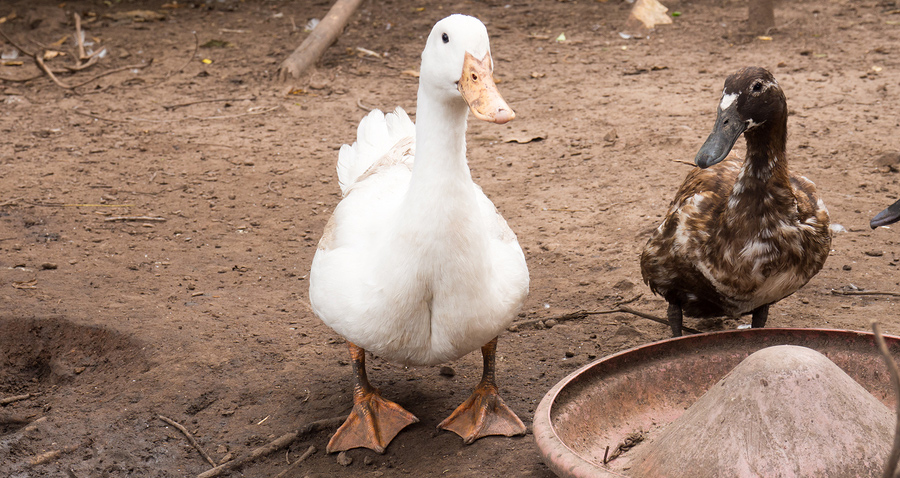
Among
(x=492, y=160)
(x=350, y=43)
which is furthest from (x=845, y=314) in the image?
(x=350, y=43)

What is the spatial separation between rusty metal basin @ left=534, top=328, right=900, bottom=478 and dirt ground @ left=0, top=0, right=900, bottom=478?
0.41 meters

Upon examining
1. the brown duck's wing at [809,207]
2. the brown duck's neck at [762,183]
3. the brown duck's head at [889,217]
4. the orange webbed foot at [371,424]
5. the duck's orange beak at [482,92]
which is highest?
the duck's orange beak at [482,92]

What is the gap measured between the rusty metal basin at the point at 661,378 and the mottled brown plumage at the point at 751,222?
39 centimetres

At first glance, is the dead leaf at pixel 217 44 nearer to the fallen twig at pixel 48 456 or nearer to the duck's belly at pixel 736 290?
the fallen twig at pixel 48 456

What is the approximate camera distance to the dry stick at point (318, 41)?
311 inches

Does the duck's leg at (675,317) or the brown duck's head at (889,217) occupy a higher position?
the brown duck's head at (889,217)

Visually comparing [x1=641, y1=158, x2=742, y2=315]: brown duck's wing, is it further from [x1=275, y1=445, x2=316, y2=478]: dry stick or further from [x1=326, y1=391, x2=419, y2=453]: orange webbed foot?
[x1=275, y1=445, x2=316, y2=478]: dry stick

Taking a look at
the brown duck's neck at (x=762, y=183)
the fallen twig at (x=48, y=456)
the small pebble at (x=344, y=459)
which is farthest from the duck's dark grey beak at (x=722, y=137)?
the fallen twig at (x=48, y=456)

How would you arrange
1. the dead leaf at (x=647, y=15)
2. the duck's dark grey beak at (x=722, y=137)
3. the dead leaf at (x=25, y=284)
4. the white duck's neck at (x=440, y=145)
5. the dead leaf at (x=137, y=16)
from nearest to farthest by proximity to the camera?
the white duck's neck at (x=440, y=145), the duck's dark grey beak at (x=722, y=137), the dead leaf at (x=25, y=284), the dead leaf at (x=647, y=15), the dead leaf at (x=137, y=16)

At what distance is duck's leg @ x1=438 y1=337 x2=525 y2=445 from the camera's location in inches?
129

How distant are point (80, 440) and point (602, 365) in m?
2.24

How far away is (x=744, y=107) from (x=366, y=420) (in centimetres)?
200

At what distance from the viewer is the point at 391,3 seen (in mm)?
10398

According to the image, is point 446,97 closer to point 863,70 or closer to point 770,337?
point 770,337
